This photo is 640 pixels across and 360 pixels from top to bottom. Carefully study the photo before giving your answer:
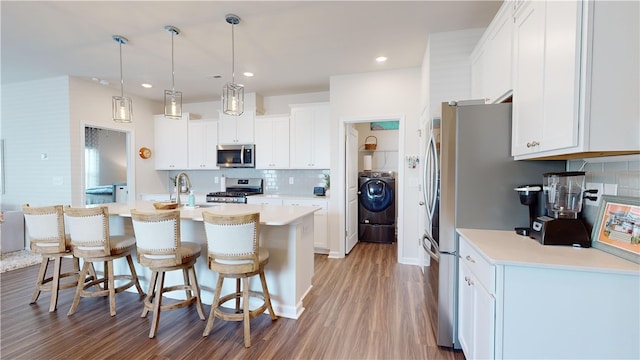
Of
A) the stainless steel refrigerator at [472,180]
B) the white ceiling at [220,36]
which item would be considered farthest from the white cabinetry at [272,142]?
the stainless steel refrigerator at [472,180]

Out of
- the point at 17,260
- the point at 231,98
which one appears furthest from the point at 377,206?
the point at 17,260

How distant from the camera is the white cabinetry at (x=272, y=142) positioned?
483 cm

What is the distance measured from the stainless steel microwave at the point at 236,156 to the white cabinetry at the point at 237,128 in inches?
3.7

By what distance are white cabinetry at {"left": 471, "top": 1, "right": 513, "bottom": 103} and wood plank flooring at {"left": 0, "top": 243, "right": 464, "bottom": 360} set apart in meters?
1.75

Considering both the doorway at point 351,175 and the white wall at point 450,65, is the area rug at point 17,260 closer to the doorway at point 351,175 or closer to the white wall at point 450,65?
the doorway at point 351,175

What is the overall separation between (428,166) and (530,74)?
930mm

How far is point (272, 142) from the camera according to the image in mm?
4906

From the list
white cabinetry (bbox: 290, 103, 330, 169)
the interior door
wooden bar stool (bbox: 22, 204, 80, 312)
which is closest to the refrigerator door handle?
the interior door

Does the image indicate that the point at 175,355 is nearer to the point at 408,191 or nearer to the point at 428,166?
the point at 428,166

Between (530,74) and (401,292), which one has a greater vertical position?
(530,74)

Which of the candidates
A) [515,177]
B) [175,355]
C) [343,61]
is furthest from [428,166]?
[175,355]

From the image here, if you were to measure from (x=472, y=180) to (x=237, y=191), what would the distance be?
13.7 ft

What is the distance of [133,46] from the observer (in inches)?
129

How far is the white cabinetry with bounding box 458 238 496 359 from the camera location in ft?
4.61
